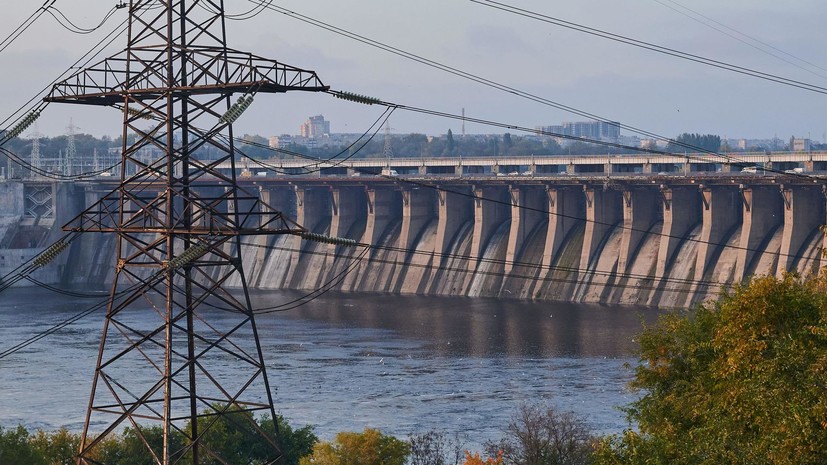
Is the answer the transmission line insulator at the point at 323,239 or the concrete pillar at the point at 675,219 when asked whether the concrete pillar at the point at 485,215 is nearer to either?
the concrete pillar at the point at 675,219

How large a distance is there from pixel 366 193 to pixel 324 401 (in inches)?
2472

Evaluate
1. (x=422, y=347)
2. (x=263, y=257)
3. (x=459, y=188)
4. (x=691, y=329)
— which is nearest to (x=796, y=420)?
(x=691, y=329)

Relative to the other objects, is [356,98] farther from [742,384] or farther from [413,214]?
[413,214]

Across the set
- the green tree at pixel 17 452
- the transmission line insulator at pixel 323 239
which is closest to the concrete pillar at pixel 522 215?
the green tree at pixel 17 452

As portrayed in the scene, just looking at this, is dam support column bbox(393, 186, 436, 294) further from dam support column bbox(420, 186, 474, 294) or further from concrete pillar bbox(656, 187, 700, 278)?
concrete pillar bbox(656, 187, 700, 278)

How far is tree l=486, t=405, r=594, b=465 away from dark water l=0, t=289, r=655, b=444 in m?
3.60

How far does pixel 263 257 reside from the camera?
413 feet

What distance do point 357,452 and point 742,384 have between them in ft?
62.7

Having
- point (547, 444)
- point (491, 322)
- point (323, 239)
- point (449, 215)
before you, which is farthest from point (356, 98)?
point (449, 215)

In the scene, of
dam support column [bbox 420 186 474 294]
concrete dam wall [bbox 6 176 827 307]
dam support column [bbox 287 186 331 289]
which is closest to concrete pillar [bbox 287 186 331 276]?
dam support column [bbox 287 186 331 289]

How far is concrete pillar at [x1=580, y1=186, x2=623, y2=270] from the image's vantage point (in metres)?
102

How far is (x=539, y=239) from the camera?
10888 cm

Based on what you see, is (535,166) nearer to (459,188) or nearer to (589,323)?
(459,188)

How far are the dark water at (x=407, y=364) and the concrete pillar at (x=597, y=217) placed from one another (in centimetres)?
538
